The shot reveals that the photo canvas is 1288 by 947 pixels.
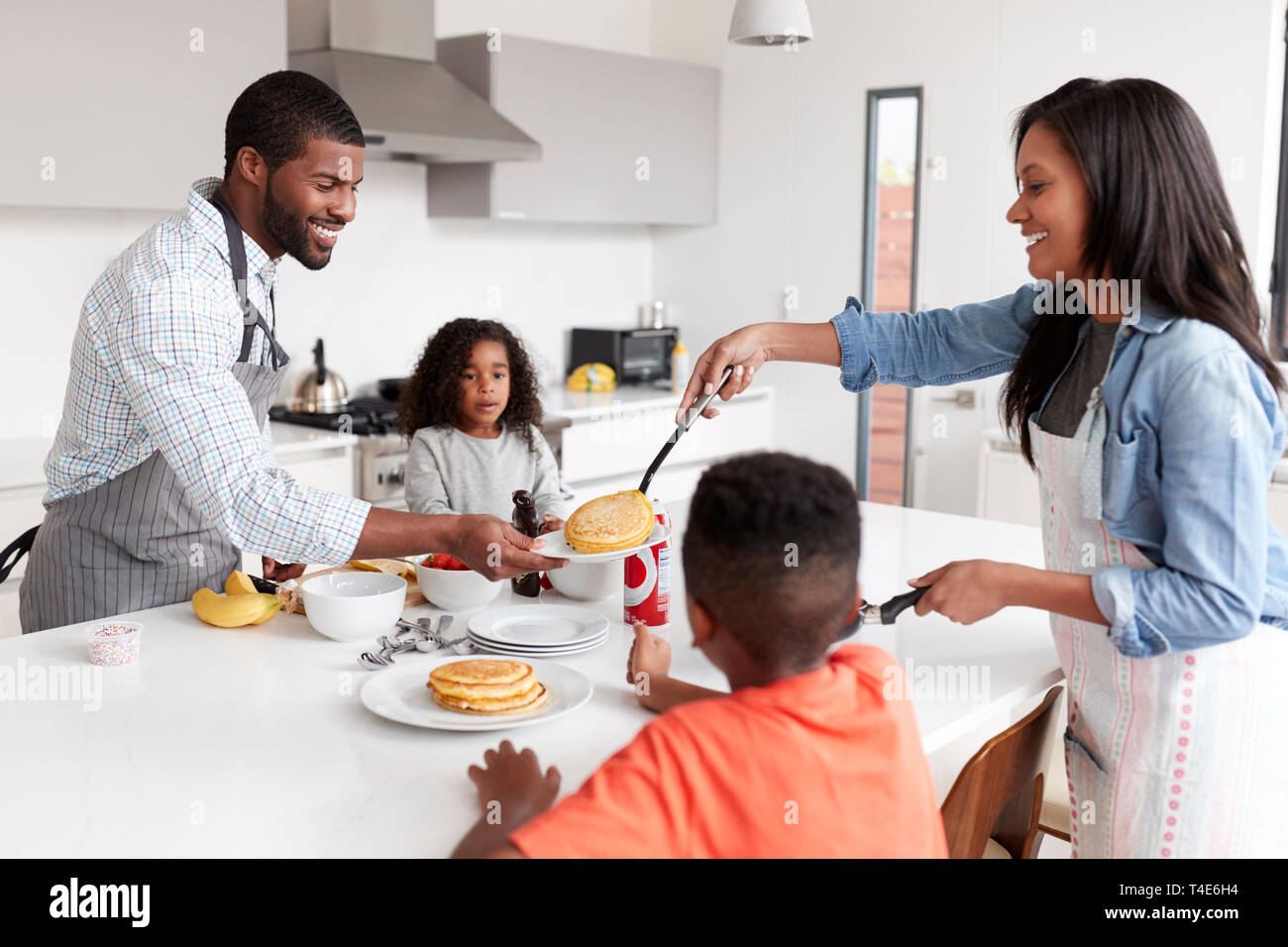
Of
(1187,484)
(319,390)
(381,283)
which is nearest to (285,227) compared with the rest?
(1187,484)

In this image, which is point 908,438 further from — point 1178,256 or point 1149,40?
point 1178,256

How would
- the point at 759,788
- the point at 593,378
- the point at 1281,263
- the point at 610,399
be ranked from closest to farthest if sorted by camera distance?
the point at 759,788 < the point at 1281,263 < the point at 610,399 < the point at 593,378

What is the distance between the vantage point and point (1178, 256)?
52.8 inches

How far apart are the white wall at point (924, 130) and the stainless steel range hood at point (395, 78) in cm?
124

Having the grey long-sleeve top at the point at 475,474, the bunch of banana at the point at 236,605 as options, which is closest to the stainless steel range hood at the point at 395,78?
the grey long-sleeve top at the point at 475,474

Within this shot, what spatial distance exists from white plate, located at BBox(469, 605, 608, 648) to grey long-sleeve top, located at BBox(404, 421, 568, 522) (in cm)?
80

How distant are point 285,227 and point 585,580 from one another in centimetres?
69

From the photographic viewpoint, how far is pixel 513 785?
114cm

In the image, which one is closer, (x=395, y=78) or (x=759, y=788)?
(x=759, y=788)

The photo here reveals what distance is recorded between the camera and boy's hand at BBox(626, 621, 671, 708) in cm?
140

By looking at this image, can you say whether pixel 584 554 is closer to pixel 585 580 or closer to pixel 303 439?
pixel 585 580

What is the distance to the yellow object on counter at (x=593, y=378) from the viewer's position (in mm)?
4516
